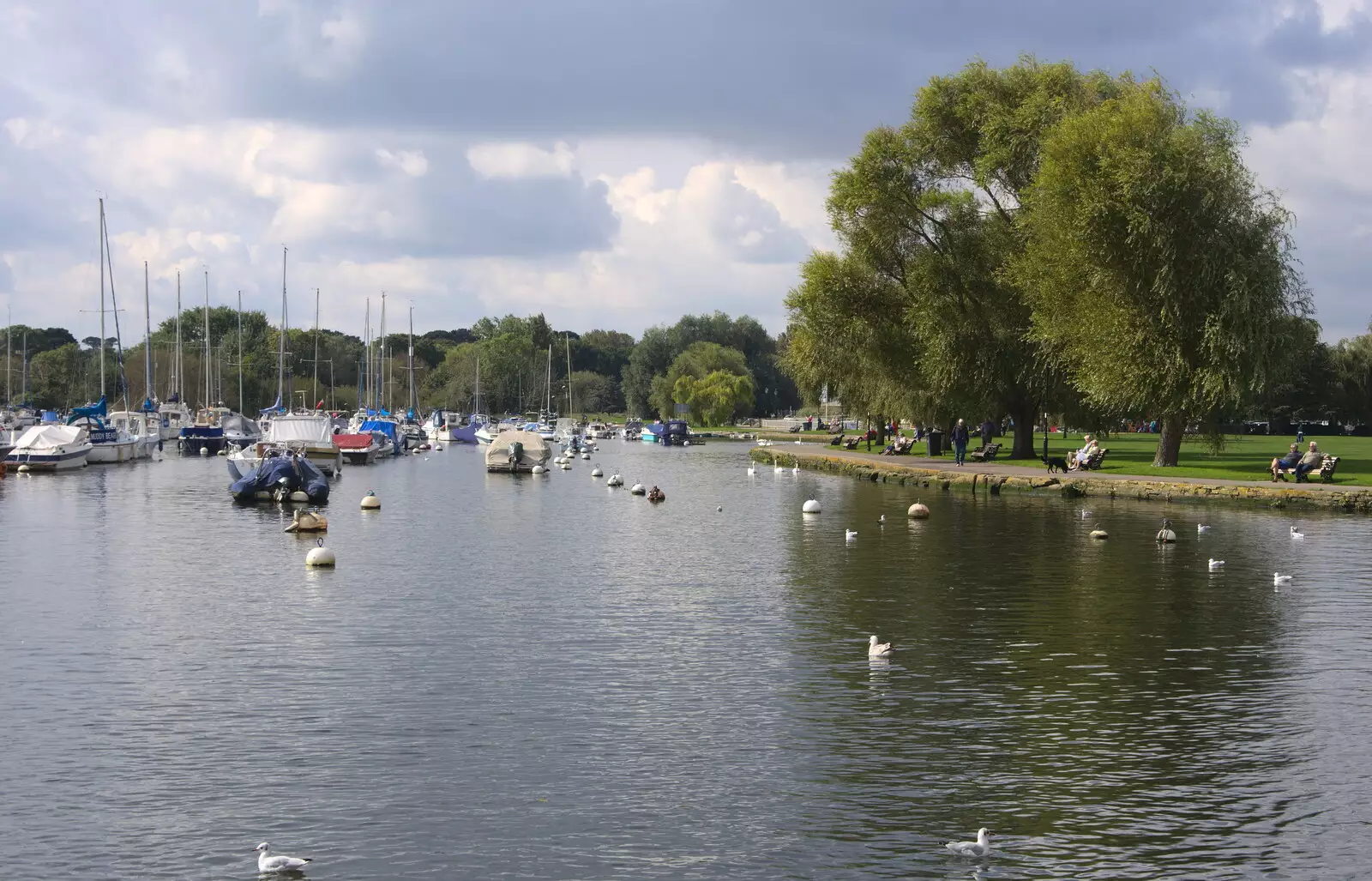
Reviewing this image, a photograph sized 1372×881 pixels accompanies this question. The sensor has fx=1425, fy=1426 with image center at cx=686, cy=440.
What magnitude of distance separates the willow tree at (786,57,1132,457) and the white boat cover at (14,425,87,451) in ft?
139

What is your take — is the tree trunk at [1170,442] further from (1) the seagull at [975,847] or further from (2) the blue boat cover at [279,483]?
(1) the seagull at [975,847]

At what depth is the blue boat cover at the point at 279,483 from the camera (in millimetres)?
56812

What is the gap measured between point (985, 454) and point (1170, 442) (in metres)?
13.7

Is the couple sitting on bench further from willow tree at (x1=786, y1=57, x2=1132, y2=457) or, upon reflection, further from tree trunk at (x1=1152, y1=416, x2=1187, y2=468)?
willow tree at (x1=786, y1=57, x2=1132, y2=457)

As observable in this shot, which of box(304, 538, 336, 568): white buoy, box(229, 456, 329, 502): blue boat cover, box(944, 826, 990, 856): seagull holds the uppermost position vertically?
box(229, 456, 329, 502): blue boat cover

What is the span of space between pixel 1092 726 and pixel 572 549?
924 inches

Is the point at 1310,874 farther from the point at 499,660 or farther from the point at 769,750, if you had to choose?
the point at 499,660

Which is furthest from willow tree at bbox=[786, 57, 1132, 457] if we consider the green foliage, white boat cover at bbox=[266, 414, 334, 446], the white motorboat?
the green foliage

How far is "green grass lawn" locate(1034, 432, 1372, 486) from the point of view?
57906mm

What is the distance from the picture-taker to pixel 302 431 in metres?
78.8

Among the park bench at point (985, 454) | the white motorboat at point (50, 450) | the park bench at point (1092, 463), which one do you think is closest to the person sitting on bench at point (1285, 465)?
the park bench at point (1092, 463)

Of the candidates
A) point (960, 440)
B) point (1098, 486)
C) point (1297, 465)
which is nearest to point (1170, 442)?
point (1098, 486)

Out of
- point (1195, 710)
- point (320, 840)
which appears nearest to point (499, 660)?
point (320, 840)

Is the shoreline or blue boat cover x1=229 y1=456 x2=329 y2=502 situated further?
blue boat cover x1=229 y1=456 x2=329 y2=502
